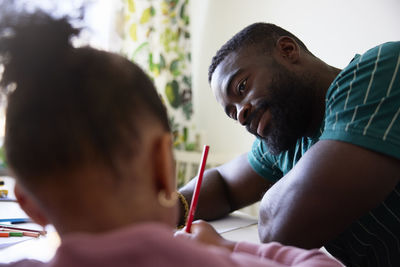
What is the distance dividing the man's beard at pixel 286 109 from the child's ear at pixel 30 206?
74cm

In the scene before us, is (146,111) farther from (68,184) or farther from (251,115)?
(251,115)

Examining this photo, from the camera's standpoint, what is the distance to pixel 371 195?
69 cm

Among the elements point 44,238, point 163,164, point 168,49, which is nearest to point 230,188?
point 44,238

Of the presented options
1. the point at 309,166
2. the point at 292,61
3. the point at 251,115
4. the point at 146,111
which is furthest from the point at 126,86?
the point at 292,61

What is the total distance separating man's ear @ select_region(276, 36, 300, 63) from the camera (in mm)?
1115

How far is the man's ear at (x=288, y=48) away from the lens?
112cm

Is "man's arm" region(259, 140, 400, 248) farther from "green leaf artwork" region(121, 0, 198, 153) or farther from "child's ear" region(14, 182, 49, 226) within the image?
"green leaf artwork" region(121, 0, 198, 153)

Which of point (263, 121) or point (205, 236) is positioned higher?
point (263, 121)

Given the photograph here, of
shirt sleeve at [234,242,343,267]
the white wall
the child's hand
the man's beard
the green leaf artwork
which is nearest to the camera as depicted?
shirt sleeve at [234,242,343,267]

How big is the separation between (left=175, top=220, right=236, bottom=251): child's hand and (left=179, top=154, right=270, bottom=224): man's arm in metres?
0.44

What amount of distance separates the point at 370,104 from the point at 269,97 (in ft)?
1.16

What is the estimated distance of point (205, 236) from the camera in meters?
0.65

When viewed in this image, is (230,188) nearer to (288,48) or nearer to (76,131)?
(288,48)

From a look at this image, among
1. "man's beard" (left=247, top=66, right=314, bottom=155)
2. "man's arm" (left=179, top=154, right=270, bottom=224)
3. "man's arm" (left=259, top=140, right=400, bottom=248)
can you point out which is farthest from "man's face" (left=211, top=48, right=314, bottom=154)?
"man's arm" (left=259, top=140, right=400, bottom=248)
